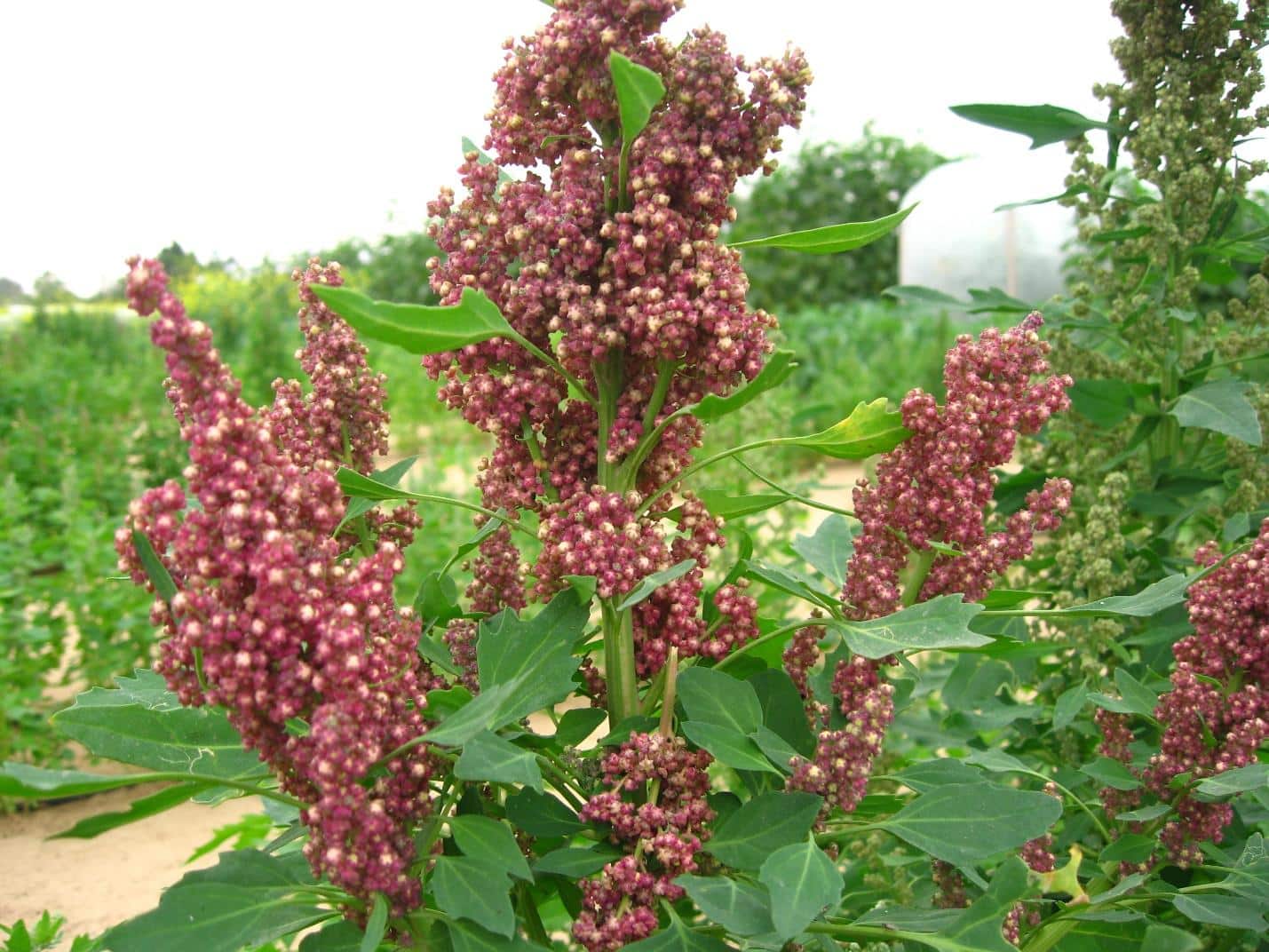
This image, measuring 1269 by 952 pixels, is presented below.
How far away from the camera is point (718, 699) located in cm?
118

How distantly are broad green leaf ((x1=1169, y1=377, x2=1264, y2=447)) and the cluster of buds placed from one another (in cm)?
102

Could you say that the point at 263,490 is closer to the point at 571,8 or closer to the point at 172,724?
the point at 172,724

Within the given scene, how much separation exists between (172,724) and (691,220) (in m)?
0.74

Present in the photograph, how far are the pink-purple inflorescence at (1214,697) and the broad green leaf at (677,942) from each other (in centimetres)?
63

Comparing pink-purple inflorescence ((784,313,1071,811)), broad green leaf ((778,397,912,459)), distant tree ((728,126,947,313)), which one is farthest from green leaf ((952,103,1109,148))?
distant tree ((728,126,947,313))

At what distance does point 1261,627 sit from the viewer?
1.29 meters

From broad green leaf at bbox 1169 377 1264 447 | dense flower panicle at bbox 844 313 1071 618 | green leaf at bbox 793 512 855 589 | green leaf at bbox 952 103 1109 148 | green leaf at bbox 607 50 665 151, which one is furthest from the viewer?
green leaf at bbox 952 103 1109 148

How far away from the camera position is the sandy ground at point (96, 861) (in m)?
3.20

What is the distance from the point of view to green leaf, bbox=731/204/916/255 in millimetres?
1173

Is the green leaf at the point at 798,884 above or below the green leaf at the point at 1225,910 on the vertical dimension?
above

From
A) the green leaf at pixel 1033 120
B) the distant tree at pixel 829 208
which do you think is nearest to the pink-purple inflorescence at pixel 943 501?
the green leaf at pixel 1033 120

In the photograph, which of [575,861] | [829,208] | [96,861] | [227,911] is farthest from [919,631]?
[829,208]

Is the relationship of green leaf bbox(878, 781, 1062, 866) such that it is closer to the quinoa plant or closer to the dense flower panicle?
the quinoa plant

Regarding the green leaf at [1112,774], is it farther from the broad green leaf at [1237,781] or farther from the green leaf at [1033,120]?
the green leaf at [1033,120]
